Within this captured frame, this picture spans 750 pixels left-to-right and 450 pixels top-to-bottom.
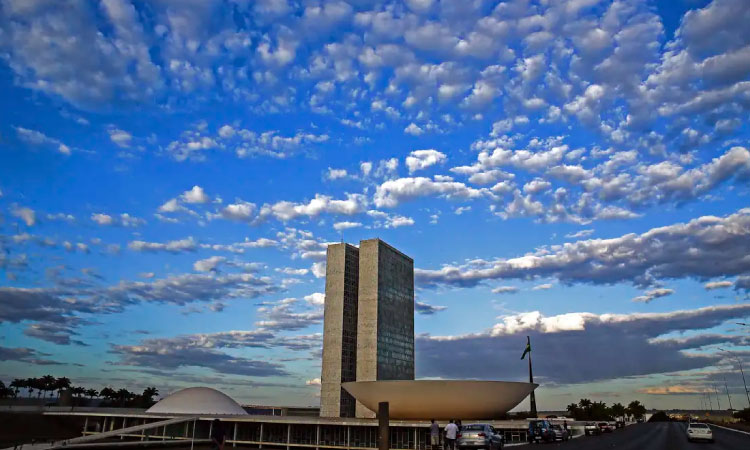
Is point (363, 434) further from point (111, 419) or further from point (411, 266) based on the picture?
point (411, 266)

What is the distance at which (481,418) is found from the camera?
90.5 meters

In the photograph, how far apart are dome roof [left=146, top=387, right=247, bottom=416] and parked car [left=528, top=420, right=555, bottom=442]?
70510 mm

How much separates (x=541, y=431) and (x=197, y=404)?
81490 mm

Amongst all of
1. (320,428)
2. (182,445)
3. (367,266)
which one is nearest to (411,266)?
(367,266)

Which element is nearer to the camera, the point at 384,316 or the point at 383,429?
the point at 383,429

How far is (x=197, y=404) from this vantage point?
365 feet

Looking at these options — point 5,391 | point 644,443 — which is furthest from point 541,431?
point 5,391

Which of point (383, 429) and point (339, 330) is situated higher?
point (339, 330)

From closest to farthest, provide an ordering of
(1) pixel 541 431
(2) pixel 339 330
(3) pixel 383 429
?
(3) pixel 383 429 → (1) pixel 541 431 → (2) pixel 339 330

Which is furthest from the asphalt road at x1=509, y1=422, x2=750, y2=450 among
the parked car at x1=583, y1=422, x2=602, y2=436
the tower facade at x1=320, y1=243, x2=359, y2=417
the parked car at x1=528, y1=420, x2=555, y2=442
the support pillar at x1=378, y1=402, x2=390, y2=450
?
the tower facade at x1=320, y1=243, x2=359, y2=417

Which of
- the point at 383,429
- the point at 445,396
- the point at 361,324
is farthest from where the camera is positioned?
the point at 361,324

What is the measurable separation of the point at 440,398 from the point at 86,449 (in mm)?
55771

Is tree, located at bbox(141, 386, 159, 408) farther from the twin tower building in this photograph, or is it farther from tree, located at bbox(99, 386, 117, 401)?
the twin tower building

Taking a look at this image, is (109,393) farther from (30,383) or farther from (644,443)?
(644,443)
